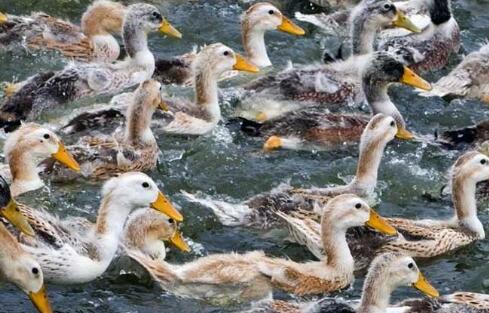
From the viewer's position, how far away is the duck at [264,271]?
9.81 m

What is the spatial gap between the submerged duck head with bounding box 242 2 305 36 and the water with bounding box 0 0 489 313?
0.45 meters

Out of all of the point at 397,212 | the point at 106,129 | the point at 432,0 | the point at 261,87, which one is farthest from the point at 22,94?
the point at 432,0

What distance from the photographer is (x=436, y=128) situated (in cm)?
1307

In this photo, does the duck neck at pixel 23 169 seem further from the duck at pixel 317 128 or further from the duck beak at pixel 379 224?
the duck beak at pixel 379 224

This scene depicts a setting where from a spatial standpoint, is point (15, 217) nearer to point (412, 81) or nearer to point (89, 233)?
point (89, 233)

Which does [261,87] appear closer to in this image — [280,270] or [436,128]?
[436,128]

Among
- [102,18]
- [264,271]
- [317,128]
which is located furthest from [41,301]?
[102,18]

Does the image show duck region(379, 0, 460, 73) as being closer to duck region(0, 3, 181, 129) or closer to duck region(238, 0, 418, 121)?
duck region(238, 0, 418, 121)

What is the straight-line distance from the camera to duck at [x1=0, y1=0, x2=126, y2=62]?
13.9 meters

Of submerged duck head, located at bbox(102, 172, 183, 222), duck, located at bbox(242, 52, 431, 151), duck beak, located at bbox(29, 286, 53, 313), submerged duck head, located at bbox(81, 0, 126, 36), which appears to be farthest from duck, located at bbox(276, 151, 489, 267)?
submerged duck head, located at bbox(81, 0, 126, 36)

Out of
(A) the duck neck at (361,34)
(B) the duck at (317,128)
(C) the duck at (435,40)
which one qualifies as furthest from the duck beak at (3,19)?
(C) the duck at (435,40)

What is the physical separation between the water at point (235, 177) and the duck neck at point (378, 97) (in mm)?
347

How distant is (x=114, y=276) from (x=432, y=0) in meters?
5.87

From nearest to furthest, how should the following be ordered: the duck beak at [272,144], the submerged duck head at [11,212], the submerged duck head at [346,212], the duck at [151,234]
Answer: the submerged duck head at [11,212] → the submerged duck head at [346,212] → the duck at [151,234] → the duck beak at [272,144]
